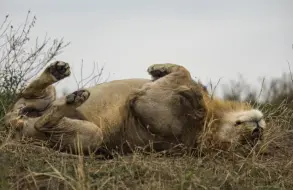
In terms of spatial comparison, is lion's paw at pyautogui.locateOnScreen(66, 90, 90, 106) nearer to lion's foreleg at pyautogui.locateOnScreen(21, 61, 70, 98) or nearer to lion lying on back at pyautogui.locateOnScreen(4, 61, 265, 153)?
lion lying on back at pyautogui.locateOnScreen(4, 61, 265, 153)

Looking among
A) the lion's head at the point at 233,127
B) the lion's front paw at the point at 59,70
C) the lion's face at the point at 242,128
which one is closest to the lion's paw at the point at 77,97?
the lion's front paw at the point at 59,70

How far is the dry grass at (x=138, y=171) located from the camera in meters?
4.84

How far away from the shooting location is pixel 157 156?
20.4 ft

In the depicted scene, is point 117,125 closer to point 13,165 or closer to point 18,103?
point 18,103

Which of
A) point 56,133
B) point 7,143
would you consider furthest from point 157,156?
point 7,143

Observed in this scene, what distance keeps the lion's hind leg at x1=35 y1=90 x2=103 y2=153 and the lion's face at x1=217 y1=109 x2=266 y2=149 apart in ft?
4.18

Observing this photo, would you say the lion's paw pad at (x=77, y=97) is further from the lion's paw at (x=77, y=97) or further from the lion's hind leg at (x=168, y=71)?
the lion's hind leg at (x=168, y=71)

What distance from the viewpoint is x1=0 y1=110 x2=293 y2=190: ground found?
4844mm

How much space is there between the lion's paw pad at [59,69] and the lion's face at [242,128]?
1.62m

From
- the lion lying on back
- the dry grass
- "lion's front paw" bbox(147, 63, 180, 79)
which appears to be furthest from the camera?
"lion's front paw" bbox(147, 63, 180, 79)

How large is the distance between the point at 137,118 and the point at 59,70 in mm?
898

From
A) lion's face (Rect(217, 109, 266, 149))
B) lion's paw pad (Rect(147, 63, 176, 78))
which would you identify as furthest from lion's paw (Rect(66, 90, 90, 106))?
lion's face (Rect(217, 109, 266, 149))

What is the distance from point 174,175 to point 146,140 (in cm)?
147

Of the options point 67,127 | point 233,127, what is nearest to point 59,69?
point 67,127
